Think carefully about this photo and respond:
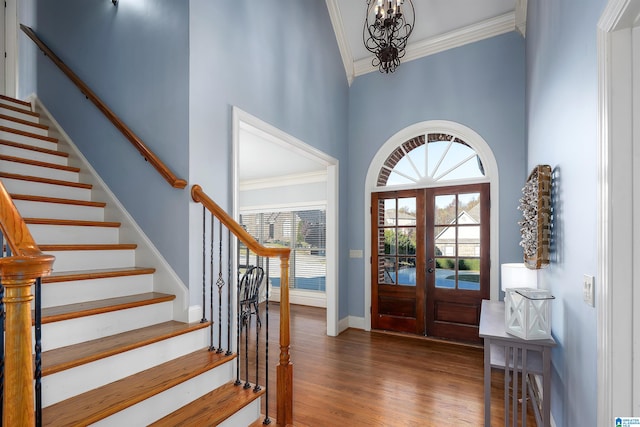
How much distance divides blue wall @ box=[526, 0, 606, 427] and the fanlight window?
1.67 m

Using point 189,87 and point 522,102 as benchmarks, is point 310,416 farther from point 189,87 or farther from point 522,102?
point 522,102

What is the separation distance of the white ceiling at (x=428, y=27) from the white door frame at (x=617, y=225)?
253 cm

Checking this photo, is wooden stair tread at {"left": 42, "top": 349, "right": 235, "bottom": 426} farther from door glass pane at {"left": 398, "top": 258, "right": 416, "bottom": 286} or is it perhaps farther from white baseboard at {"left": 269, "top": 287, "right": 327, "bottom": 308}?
white baseboard at {"left": 269, "top": 287, "right": 327, "bottom": 308}

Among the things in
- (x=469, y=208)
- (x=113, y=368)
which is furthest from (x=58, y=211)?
(x=469, y=208)

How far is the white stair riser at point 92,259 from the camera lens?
2219 millimetres

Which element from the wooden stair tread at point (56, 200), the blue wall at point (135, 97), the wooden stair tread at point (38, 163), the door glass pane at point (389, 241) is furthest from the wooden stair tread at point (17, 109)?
the door glass pane at point (389, 241)

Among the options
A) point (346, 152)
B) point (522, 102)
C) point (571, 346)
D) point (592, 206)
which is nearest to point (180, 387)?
point (571, 346)

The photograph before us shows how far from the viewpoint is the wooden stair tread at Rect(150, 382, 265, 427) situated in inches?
69.0

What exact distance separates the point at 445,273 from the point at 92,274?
373 cm

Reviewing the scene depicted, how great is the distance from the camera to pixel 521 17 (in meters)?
3.67

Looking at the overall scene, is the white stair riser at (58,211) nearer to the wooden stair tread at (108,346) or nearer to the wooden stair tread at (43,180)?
the wooden stair tread at (43,180)

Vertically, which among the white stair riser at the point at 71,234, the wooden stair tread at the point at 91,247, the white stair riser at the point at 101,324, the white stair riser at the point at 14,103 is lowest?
the white stair riser at the point at 101,324

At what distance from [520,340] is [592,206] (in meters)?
0.92

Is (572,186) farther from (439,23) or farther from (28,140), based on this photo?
(28,140)
